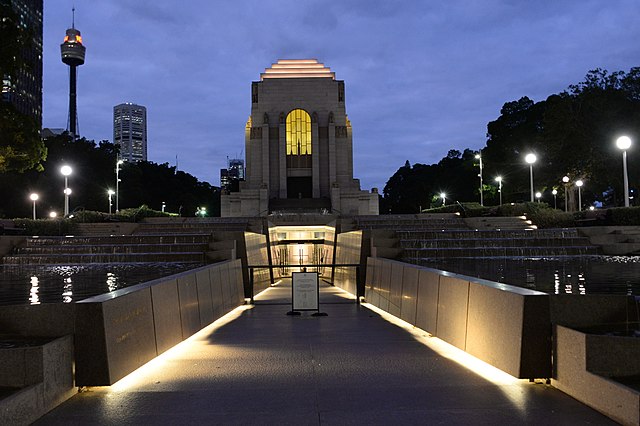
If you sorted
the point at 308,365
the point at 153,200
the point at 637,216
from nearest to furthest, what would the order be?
the point at 308,365, the point at 637,216, the point at 153,200

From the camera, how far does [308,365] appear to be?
23.5 ft

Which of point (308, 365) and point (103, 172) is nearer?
point (308, 365)

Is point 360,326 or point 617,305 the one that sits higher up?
point 617,305

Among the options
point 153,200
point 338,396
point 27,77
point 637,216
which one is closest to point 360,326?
point 338,396

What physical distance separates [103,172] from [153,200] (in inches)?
814

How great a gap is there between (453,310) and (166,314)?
4231mm

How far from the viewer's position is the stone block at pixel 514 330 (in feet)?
19.7

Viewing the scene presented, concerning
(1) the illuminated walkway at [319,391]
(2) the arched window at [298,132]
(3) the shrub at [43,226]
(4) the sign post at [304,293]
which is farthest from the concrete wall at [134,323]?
(2) the arched window at [298,132]

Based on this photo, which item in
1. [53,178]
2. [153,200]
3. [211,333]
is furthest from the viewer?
[153,200]

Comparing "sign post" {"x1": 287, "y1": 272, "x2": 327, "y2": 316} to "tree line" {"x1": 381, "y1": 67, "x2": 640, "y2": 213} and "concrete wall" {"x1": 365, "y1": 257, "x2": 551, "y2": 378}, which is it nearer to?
"concrete wall" {"x1": 365, "y1": 257, "x2": 551, "y2": 378}

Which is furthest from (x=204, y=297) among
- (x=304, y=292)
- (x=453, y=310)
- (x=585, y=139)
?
(x=585, y=139)

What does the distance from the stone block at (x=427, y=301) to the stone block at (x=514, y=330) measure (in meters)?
2.12

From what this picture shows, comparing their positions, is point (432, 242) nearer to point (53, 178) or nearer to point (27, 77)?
point (53, 178)

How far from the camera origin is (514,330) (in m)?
6.24
